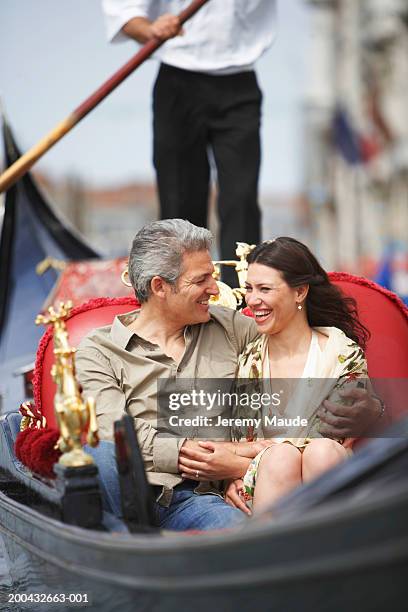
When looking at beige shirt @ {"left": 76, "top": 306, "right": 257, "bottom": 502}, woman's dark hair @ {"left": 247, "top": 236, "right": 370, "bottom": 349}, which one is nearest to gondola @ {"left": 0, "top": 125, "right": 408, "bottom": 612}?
beige shirt @ {"left": 76, "top": 306, "right": 257, "bottom": 502}

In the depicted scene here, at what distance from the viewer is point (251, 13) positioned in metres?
2.60

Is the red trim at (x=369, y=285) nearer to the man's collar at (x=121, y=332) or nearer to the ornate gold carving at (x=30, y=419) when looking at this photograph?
the man's collar at (x=121, y=332)

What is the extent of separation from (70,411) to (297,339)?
424mm

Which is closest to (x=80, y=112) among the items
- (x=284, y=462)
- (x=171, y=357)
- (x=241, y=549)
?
(x=171, y=357)

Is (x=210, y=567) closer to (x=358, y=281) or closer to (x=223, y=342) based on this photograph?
(x=223, y=342)

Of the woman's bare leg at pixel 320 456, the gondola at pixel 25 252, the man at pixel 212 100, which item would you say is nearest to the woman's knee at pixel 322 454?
the woman's bare leg at pixel 320 456

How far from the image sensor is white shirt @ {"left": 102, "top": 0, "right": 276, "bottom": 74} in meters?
2.57

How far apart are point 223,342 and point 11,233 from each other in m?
1.77

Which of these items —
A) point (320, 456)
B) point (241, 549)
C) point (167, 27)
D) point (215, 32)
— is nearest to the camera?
point (241, 549)

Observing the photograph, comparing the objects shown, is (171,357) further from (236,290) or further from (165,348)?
(236,290)

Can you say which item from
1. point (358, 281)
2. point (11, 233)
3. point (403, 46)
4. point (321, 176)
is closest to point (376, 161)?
point (403, 46)

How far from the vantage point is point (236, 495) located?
1.71 metres

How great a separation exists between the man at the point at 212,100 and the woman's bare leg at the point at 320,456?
97cm

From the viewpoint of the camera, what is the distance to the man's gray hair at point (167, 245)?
1.79 meters
